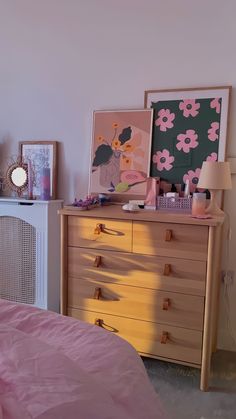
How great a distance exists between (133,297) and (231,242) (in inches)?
29.5

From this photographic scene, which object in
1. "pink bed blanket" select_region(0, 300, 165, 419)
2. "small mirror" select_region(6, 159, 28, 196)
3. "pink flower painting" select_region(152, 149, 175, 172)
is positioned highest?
"pink flower painting" select_region(152, 149, 175, 172)

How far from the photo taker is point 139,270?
1893mm

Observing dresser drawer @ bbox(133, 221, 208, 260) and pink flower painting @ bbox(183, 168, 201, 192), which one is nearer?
dresser drawer @ bbox(133, 221, 208, 260)

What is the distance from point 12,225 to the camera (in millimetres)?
2475

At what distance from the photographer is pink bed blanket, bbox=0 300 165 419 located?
25.2 inches

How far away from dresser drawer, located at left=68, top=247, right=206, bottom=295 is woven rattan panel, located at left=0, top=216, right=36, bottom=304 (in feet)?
1.73

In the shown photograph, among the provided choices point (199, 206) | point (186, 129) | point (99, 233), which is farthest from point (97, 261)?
point (186, 129)

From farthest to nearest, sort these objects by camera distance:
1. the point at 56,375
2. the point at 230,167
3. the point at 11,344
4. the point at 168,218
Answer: the point at 230,167
the point at 168,218
the point at 11,344
the point at 56,375

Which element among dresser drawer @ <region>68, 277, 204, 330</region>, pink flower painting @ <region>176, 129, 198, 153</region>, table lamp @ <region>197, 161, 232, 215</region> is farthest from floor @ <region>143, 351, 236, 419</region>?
pink flower painting @ <region>176, 129, 198, 153</region>

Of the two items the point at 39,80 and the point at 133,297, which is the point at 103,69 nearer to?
the point at 39,80

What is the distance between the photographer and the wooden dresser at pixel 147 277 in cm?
179

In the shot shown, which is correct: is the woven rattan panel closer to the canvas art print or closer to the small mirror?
the small mirror

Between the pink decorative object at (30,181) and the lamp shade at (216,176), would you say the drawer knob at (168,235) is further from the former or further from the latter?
the pink decorative object at (30,181)

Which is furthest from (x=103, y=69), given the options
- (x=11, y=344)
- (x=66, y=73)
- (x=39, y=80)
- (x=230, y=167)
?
(x=11, y=344)
